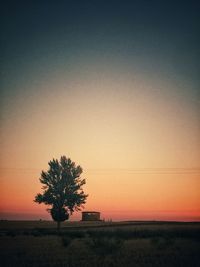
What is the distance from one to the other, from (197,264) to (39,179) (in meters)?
44.7

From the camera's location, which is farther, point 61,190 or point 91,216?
point 91,216

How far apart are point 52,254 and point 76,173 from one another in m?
38.0

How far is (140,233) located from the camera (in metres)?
36.6

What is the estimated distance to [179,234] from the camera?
34344 millimetres

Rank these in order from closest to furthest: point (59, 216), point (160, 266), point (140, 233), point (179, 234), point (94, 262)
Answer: point (160, 266)
point (94, 262)
point (179, 234)
point (140, 233)
point (59, 216)

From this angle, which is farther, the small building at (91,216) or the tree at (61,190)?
the small building at (91,216)

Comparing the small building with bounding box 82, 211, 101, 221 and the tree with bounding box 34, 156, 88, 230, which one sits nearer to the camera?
the tree with bounding box 34, 156, 88, 230

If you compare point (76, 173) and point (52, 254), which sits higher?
point (76, 173)

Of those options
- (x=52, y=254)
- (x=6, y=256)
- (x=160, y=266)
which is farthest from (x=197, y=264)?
(x=6, y=256)

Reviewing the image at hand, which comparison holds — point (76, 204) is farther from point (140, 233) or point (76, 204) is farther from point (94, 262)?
point (94, 262)

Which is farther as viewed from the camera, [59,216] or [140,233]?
[59,216]

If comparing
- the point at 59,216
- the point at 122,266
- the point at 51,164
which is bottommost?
the point at 122,266

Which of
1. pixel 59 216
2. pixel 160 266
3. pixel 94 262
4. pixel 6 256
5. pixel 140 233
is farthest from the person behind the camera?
pixel 59 216

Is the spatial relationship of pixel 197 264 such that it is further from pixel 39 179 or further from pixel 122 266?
pixel 39 179
